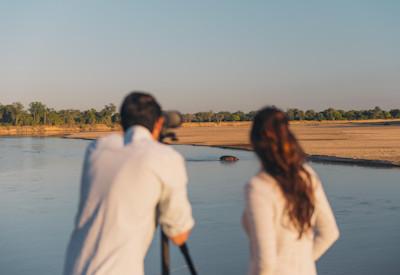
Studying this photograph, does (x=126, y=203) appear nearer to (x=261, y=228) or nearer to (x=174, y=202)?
Answer: (x=174, y=202)

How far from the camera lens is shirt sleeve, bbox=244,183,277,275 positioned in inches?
82.9

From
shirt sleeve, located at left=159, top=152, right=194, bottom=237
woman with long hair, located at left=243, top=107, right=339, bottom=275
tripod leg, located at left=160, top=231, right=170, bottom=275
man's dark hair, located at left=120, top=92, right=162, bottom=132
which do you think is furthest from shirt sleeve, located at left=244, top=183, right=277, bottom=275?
man's dark hair, located at left=120, top=92, right=162, bottom=132

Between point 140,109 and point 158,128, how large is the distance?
0.11 m

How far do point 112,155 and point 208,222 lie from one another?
943 cm

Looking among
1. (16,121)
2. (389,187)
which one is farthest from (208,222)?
(16,121)

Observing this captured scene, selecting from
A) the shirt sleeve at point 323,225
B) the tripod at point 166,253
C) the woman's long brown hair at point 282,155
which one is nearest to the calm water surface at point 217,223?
the shirt sleeve at point 323,225

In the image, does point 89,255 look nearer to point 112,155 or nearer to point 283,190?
point 112,155

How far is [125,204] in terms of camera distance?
78.9 inches

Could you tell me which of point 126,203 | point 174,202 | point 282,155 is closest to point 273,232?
point 282,155

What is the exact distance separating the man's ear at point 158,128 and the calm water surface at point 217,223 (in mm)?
5725

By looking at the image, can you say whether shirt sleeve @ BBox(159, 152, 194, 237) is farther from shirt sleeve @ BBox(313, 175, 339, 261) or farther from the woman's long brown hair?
shirt sleeve @ BBox(313, 175, 339, 261)

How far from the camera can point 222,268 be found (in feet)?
25.6

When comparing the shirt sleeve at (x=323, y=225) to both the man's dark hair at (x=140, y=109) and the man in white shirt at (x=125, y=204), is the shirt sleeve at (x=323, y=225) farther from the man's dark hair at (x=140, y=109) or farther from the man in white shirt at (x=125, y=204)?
the man's dark hair at (x=140, y=109)

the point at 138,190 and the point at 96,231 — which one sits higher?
the point at 138,190
